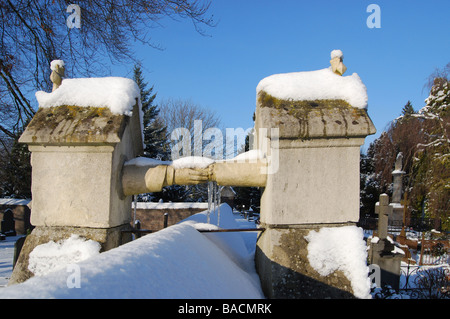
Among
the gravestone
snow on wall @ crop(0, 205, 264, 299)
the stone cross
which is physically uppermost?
snow on wall @ crop(0, 205, 264, 299)

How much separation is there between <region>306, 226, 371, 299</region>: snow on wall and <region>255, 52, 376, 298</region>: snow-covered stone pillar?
28mm

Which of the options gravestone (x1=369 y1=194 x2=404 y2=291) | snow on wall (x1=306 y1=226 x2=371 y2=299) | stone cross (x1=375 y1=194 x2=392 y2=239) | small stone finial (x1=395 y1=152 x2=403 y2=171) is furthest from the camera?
small stone finial (x1=395 y1=152 x2=403 y2=171)

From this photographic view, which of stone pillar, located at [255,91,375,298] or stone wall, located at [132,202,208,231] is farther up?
stone pillar, located at [255,91,375,298]

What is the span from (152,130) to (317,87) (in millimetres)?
17544

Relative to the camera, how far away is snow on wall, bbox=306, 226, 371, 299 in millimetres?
2246

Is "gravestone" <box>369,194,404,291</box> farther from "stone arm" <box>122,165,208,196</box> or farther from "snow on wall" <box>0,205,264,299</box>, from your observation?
"snow on wall" <box>0,205,264,299</box>

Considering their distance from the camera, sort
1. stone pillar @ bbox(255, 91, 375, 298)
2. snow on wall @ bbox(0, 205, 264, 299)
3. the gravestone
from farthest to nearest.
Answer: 1. the gravestone
2. stone pillar @ bbox(255, 91, 375, 298)
3. snow on wall @ bbox(0, 205, 264, 299)

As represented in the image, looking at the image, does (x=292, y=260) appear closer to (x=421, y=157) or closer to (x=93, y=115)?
(x=93, y=115)

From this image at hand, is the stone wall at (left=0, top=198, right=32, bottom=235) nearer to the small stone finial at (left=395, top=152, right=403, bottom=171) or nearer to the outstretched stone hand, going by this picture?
the outstretched stone hand

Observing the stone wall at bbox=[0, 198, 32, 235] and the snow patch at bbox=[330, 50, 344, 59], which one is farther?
the stone wall at bbox=[0, 198, 32, 235]

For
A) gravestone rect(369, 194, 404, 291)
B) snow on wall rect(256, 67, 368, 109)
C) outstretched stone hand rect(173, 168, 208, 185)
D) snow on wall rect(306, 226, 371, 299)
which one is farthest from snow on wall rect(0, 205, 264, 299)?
gravestone rect(369, 194, 404, 291)

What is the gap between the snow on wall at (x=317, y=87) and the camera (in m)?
2.58

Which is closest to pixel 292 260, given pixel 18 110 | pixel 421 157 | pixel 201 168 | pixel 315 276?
pixel 315 276

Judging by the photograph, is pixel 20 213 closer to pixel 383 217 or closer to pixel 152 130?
pixel 152 130
